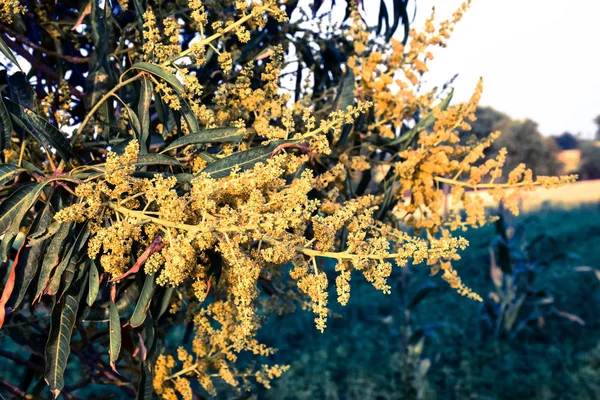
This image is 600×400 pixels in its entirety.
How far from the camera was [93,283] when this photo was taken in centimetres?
126

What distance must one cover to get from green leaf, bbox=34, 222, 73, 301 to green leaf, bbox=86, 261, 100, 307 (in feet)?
0.24

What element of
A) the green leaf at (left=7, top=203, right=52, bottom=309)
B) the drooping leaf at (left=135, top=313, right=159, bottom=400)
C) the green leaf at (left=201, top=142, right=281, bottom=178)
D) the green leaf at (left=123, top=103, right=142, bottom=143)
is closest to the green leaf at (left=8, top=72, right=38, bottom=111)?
the green leaf at (left=123, top=103, right=142, bottom=143)

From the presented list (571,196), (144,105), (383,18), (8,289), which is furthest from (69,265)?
(571,196)

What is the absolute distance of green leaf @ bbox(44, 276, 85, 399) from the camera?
1.32 meters

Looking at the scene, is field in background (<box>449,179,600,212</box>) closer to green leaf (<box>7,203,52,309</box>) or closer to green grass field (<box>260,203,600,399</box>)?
green grass field (<box>260,203,600,399</box>)

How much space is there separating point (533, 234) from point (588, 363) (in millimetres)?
7256

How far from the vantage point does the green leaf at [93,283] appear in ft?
4.09

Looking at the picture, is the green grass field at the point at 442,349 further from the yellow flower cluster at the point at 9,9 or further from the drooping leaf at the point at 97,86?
the yellow flower cluster at the point at 9,9

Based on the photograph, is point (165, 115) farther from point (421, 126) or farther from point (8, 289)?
point (421, 126)

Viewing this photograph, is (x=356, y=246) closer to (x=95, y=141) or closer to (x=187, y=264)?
(x=187, y=264)

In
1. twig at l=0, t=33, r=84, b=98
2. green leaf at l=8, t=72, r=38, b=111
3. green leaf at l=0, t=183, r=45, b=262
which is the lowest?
green leaf at l=0, t=183, r=45, b=262

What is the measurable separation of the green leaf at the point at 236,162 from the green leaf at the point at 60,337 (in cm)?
41

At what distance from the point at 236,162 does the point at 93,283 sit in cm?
40

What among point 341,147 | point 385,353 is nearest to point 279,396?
point 385,353
